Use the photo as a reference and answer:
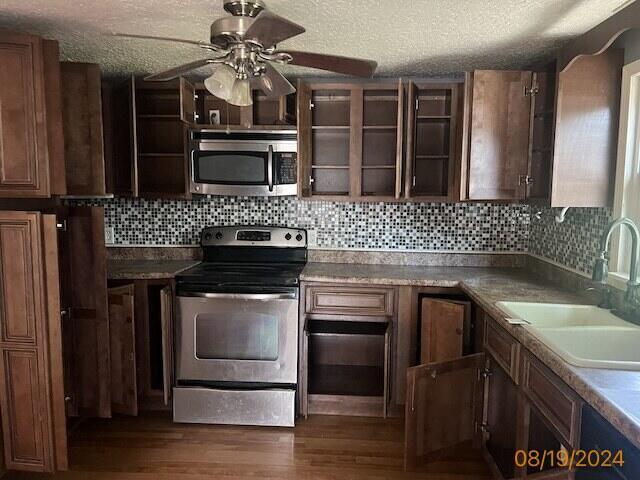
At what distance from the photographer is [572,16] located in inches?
77.3

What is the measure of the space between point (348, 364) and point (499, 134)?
1817 mm

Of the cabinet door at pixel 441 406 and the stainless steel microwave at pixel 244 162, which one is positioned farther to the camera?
the stainless steel microwave at pixel 244 162

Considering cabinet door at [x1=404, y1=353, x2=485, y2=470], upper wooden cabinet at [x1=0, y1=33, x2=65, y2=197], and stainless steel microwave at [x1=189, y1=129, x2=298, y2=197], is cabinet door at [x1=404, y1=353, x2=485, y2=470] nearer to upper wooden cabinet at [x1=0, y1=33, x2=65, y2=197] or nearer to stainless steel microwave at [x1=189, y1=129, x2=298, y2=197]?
stainless steel microwave at [x1=189, y1=129, x2=298, y2=197]

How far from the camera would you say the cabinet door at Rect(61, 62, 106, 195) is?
244 cm

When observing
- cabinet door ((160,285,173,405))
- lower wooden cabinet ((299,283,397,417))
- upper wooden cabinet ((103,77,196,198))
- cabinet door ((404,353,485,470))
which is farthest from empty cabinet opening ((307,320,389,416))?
upper wooden cabinet ((103,77,196,198))

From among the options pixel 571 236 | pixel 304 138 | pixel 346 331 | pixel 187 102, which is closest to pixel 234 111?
pixel 187 102

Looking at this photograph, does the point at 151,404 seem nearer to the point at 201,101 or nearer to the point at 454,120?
the point at 201,101

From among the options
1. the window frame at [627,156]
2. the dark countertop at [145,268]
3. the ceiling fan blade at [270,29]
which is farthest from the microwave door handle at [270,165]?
the window frame at [627,156]

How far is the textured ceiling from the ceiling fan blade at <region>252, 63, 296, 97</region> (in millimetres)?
292

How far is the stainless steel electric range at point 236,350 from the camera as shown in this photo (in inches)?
107

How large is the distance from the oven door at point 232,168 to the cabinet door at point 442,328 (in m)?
1.25

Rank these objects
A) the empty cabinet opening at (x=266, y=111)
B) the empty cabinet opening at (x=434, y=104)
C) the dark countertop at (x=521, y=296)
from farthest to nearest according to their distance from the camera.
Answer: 1. the empty cabinet opening at (x=266, y=111)
2. the empty cabinet opening at (x=434, y=104)
3. the dark countertop at (x=521, y=296)

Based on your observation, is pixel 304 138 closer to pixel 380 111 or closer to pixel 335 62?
pixel 380 111

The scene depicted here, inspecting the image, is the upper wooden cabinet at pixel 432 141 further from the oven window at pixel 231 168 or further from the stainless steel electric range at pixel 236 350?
the stainless steel electric range at pixel 236 350
